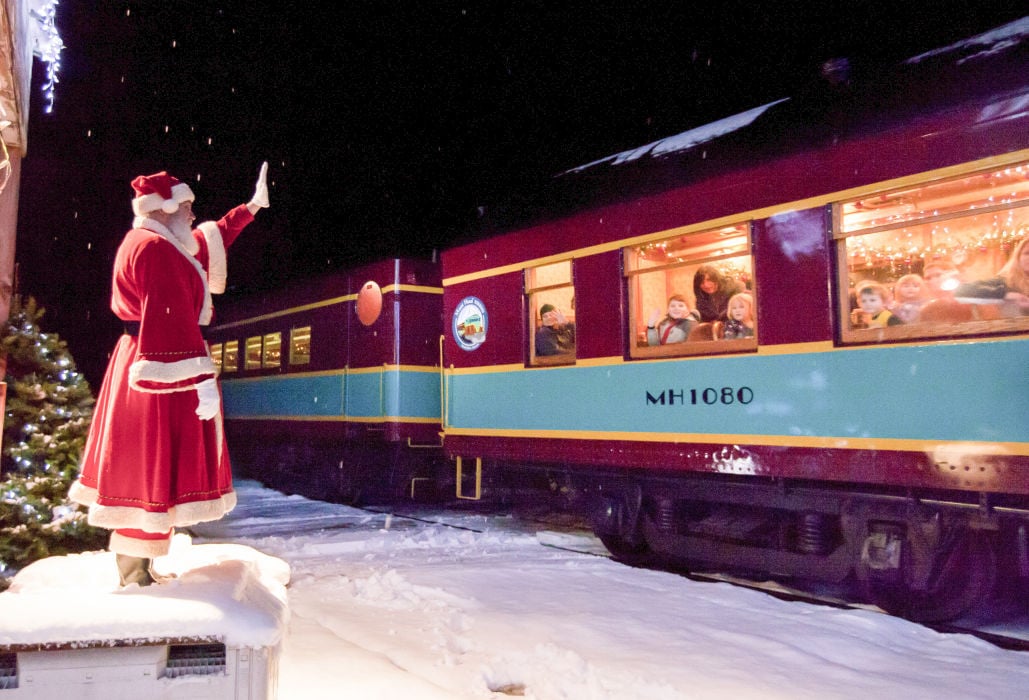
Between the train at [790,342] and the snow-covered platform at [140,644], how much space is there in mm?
3685

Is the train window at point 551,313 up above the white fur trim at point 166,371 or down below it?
above

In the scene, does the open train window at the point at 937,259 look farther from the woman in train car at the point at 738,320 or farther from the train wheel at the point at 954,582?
the train wheel at the point at 954,582

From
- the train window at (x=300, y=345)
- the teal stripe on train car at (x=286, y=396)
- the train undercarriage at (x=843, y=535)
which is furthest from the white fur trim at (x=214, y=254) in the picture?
the train window at (x=300, y=345)

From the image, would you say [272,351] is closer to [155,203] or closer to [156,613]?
[155,203]

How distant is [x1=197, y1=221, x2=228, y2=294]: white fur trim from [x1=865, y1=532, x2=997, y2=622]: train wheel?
4.30 m

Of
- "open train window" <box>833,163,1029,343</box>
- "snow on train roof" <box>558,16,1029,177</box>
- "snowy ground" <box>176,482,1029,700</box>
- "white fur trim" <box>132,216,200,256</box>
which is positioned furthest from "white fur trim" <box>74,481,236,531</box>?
"snow on train roof" <box>558,16,1029,177</box>

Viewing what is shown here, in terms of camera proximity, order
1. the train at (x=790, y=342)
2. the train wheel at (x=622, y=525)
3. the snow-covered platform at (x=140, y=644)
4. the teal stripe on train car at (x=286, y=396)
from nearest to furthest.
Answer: the snow-covered platform at (x=140, y=644)
the train at (x=790, y=342)
the train wheel at (x=622, y=525)
the teal stripe on train car at (x=286, y=396)

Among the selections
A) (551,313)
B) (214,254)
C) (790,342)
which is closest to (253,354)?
(551,313)

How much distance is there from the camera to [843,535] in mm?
5043

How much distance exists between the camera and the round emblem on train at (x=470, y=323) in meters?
7.40

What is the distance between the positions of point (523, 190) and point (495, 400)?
6.79 feet

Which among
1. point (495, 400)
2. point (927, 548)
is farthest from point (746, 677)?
point (495, 400)

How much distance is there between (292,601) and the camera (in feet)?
15.3

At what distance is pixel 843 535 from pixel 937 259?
1.88 meters
